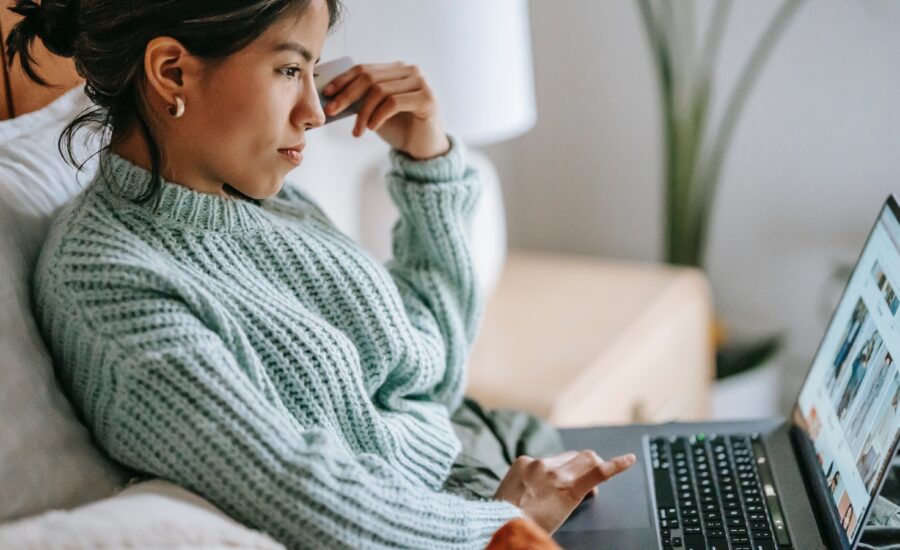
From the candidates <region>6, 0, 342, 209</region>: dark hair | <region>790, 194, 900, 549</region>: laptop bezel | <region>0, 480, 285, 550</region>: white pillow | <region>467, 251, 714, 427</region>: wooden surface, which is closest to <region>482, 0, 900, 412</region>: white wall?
<region>467, 251, 714, 427</region>: wooden surface

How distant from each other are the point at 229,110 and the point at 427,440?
0.42 metres

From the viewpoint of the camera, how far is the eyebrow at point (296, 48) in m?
0.96

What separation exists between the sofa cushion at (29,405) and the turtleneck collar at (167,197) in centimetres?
8

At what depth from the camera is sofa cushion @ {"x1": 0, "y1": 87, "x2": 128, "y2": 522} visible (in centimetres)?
87

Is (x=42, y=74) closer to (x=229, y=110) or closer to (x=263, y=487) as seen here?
(x=229, y=110)

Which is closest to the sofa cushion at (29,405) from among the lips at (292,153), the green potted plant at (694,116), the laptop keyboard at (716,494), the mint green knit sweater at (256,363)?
the mint green knit sweater at (256,363)

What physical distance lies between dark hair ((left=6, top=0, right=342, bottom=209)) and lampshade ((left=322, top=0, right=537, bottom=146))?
20.7 inches

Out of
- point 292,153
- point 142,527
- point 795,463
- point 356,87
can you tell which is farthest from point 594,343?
point 142,527

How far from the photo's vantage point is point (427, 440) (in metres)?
1.14

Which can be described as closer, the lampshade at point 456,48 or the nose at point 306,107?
the nose at point 306,107

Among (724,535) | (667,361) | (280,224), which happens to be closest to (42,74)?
(280,224)

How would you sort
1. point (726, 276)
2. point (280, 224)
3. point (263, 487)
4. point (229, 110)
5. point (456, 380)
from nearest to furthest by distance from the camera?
point (263, 487)
point (229, 110)
point (280, 224)
point (456, 380)
point (726, 276)

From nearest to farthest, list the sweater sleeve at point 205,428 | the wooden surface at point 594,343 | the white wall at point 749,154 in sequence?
the sweater sleeve at point 205,428 < the wooden surface at point 594,343 < the white wall at point 749,154

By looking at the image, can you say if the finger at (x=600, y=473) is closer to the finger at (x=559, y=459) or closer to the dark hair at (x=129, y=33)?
the finger at (x=559, y=459)
